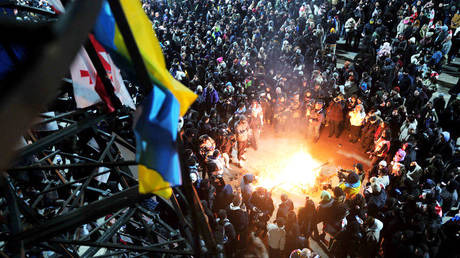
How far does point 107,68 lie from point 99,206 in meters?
2.01

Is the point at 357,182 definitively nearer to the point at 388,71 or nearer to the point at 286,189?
the point at 286,189

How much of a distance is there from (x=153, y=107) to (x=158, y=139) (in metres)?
0.30

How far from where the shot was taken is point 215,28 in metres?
21.2

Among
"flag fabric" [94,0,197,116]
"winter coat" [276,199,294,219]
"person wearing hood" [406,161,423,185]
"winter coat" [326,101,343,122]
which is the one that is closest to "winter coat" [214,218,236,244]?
"winter coat" [276,199,294,219]

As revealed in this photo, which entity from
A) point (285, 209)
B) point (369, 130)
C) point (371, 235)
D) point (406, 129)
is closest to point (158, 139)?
point (285, 209)

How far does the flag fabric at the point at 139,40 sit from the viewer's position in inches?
102

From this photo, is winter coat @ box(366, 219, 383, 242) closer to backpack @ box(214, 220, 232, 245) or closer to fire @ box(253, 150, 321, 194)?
fire @ box(253, 150, 321, 194)

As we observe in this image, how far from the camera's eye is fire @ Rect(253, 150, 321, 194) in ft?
31.7

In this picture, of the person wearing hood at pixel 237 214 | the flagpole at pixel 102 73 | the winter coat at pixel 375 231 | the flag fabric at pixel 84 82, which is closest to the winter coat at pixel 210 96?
the person wearing hood at pixel 237 214

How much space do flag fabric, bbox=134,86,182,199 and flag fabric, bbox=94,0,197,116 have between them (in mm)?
188

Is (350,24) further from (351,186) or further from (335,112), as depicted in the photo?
(351,186)

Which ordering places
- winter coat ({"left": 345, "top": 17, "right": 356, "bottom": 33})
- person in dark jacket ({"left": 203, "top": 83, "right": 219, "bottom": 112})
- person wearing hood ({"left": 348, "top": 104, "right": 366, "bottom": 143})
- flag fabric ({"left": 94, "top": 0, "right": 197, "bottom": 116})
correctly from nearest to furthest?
1. flag fabric ({"left": 94, "top": 0, "right": 197, "bottom": 116})
2. person wearing hood ({"left": 348, "top": 104, "right": 366, "bottom": 143})
3. person in dark jacket ({"left": 203, "top": 83, "right": 219, "bottom": 112})
4. winter coat ({"left": 345, "top": 17, "right": 356, "bottom": 33})

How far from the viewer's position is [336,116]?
11.4 meters

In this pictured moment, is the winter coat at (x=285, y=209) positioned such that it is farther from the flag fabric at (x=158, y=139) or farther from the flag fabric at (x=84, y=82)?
the flag fabric at (x=158, y=139)
